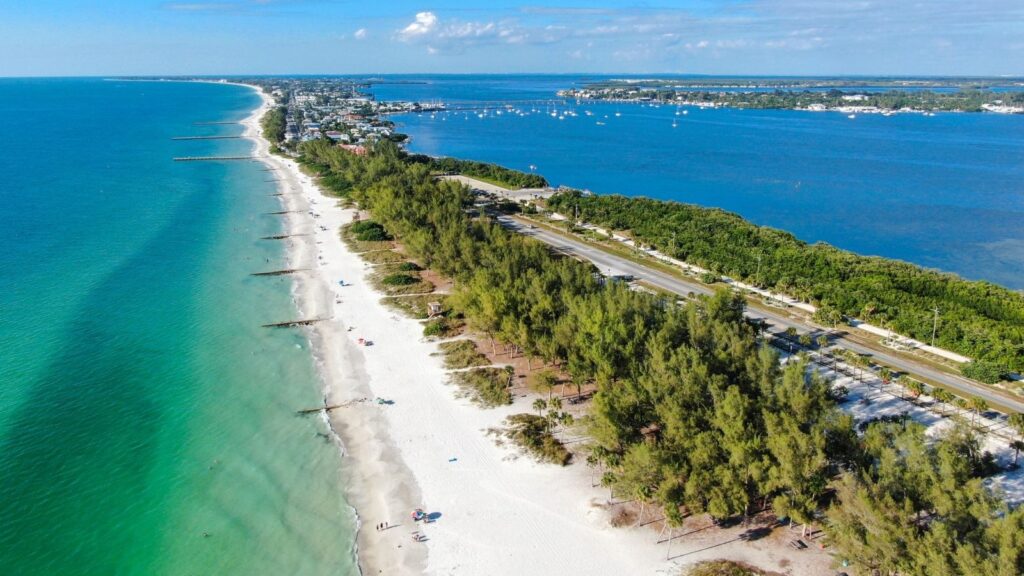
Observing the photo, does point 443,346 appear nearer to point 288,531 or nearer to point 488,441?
point 488,441

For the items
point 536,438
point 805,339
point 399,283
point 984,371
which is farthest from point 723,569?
point 399,283

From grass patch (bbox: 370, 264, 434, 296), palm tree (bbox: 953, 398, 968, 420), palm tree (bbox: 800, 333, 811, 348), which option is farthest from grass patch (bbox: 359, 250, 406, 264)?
palm tree (bbox: 953, 398, 968, 420)

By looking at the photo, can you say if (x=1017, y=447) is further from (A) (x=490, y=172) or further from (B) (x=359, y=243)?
(A) (x=490, y=172)

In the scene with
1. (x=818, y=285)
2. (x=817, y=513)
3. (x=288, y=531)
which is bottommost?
(x=288, y=531)

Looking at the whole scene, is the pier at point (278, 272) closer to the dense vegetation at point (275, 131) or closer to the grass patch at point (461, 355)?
the grass patch at point (461, 355)

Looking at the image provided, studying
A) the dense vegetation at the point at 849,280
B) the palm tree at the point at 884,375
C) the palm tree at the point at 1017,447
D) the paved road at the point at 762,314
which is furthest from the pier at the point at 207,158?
the palm tree at the point at 1017,447

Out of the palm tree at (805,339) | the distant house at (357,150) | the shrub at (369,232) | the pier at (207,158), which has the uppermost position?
the distant house at (357,150)

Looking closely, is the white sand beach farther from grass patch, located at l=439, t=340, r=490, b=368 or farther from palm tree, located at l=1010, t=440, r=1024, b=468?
palm tree, located at l=1010, t=440, r=1024, b=468

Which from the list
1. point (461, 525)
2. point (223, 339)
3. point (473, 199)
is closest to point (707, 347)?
point (461, 525)
